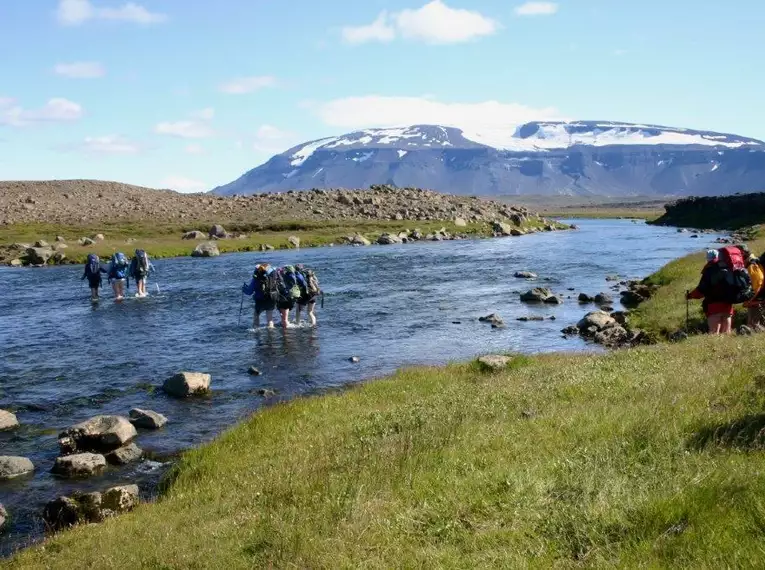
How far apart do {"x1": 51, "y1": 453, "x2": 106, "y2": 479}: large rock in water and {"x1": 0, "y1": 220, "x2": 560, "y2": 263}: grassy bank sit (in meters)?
50.3

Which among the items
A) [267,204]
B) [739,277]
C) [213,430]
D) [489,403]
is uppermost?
[267,204]

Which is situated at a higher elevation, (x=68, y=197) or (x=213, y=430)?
(x=68, y=197)

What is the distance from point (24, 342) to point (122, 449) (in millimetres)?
15375

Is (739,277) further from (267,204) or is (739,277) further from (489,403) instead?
(267,204)

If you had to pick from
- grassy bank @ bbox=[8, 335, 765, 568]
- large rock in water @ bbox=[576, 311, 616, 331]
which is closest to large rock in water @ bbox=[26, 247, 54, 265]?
large rock in water @ bbox=[576, 311, 616, 331]

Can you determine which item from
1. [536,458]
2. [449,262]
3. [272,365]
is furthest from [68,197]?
[536,458]

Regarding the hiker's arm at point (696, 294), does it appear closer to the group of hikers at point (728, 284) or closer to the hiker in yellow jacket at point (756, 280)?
the group of hikers at point (728, 284)

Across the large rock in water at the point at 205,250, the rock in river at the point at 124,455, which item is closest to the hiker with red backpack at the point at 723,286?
the rock in river at the point at 124,455

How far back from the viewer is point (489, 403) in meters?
13.1

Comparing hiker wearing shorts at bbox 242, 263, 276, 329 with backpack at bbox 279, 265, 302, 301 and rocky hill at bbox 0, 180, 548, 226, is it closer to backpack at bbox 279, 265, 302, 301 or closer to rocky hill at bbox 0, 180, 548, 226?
backpack at bbox 279, 265, 302, 301

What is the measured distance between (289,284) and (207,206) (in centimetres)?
7340

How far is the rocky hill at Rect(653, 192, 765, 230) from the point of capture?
98250 mm

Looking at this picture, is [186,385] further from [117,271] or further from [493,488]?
[117,271]

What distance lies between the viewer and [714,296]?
59.6ft
